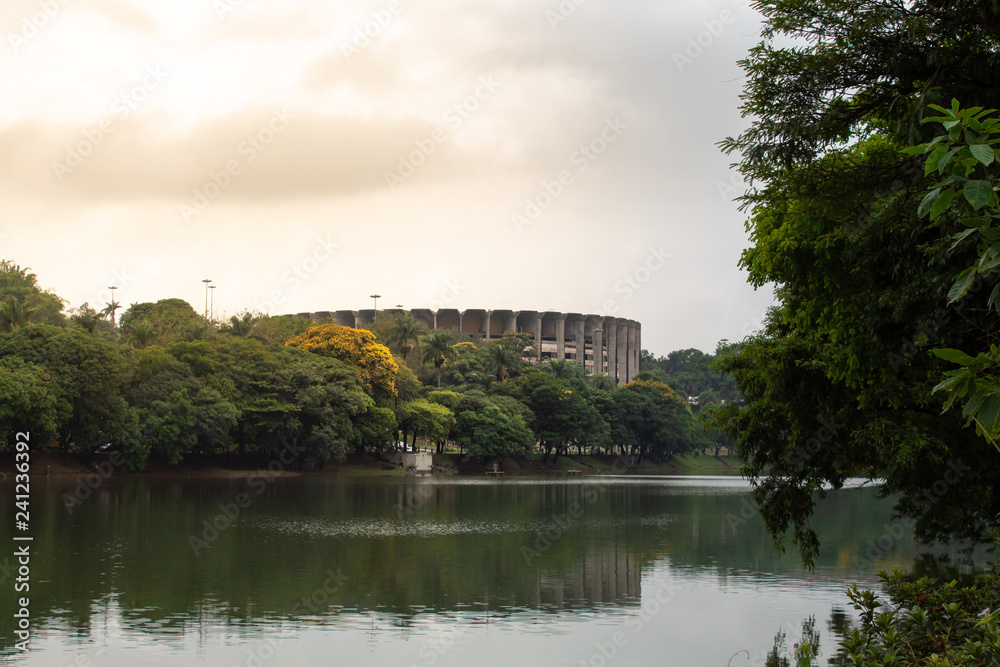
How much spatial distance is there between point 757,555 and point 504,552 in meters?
8.59

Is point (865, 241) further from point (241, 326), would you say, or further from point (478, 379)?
point (478, 379)

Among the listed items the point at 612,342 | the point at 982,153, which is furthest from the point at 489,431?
the point at 612,342

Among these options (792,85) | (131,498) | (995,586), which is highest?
(792,85)

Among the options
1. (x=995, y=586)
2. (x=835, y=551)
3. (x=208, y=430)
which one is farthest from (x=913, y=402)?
(x=208, y=430)

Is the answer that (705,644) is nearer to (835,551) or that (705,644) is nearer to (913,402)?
(913,402)

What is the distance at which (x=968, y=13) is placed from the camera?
11.9 meters

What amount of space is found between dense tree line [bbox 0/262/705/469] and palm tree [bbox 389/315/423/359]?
0.49 ft
